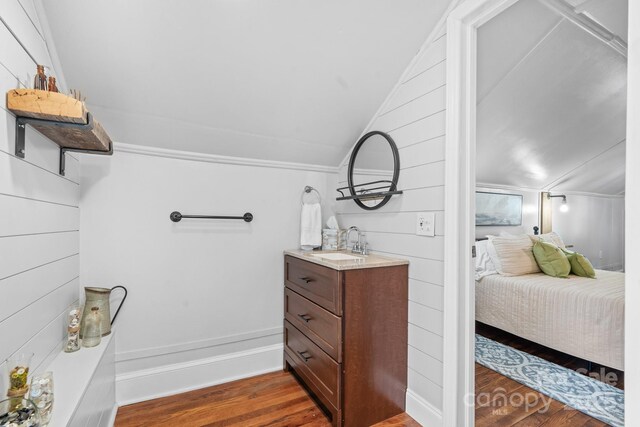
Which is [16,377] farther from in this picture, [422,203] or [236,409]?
[422,203]

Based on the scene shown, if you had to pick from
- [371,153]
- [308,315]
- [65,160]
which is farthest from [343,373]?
[65,160]

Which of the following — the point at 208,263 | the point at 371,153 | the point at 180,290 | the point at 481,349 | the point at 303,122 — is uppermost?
the point at 303,122

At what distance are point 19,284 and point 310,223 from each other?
1.59 meters

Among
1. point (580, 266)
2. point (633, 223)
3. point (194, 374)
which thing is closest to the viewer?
point (633, 223)

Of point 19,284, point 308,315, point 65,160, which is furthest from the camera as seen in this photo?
point 308,315

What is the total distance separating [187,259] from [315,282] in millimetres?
867

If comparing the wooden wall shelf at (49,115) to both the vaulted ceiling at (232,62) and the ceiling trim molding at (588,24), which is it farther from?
the ceiling trim molding at (588,24)

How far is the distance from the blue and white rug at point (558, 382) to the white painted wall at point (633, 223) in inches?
44.3

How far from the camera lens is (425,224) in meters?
1.63

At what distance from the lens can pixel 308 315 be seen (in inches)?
74.1

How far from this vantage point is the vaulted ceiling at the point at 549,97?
1.74m

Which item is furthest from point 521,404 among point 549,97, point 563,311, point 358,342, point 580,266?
point 549,97

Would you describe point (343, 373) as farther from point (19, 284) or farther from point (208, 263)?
point (19, 284)

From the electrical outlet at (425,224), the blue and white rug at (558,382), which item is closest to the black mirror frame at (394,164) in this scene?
the electrical outlet at (425,224)
